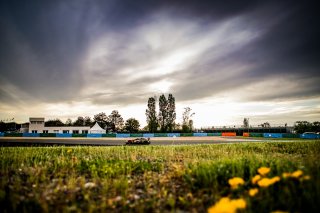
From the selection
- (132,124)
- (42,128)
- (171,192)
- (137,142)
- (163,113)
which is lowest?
(137,142)

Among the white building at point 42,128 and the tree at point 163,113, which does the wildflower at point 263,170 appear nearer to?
the tree at point 163,113

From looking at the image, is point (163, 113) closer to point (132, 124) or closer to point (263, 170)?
point (132, 124)

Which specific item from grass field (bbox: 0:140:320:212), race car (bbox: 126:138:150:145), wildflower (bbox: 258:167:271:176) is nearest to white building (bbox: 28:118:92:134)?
race car (bbox: 126:138:150:145)

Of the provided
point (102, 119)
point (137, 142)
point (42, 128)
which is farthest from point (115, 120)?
point (137, 142)

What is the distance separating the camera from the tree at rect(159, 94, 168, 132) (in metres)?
73.2

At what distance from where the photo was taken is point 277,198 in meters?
3.36

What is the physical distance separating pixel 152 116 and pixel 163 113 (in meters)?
4.51

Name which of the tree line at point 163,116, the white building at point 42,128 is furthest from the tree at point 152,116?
the white building at point 42,128

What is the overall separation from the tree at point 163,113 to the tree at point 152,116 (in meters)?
2.04

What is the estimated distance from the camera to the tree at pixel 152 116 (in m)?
73.3

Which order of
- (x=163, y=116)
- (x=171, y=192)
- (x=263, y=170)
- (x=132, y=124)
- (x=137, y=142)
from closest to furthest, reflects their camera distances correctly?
(x=263, y=170), (x=171, y=192), (x=137, y=142), (x=163, y=116), (x=132, y=124)

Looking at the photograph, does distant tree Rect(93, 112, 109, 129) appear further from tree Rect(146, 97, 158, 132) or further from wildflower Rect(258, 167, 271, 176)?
wildflower Rect(258, 167, 271, 176)

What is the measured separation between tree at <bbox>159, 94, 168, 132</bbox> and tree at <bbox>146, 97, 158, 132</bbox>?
2.04m

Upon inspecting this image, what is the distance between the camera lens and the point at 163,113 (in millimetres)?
74688
